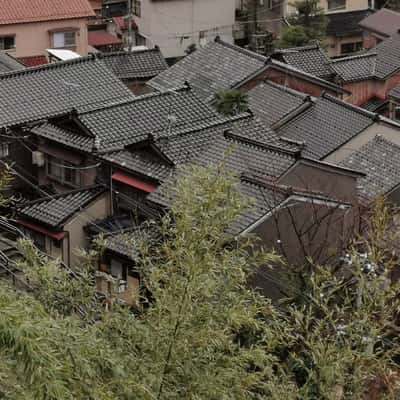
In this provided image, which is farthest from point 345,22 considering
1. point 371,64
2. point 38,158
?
point 38,158

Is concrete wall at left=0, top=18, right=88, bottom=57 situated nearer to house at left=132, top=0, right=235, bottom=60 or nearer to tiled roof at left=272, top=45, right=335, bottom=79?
house at left=132, top=0, right=235, bottom=60

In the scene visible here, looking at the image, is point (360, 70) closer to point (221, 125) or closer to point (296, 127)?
point (296, 127)

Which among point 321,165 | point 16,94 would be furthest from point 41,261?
point 16,94

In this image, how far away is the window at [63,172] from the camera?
17781 mm

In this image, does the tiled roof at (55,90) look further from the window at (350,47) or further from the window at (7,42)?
the window at (350,47)

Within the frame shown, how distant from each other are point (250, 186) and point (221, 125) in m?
2.89

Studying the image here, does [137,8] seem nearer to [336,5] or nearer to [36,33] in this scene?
[36,33]

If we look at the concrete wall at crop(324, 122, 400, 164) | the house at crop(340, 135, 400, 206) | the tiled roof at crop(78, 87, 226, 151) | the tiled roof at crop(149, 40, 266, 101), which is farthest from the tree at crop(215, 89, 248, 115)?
the house at crop(340, 135, 400, 206)

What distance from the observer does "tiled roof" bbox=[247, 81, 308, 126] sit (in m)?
20.2

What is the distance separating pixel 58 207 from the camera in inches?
636

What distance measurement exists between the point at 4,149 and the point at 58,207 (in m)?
3.13

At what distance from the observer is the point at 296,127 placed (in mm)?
19812

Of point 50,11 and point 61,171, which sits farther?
point 50,11

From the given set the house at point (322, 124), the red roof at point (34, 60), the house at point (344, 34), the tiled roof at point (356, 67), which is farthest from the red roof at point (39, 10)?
the house at point (322, 124)
